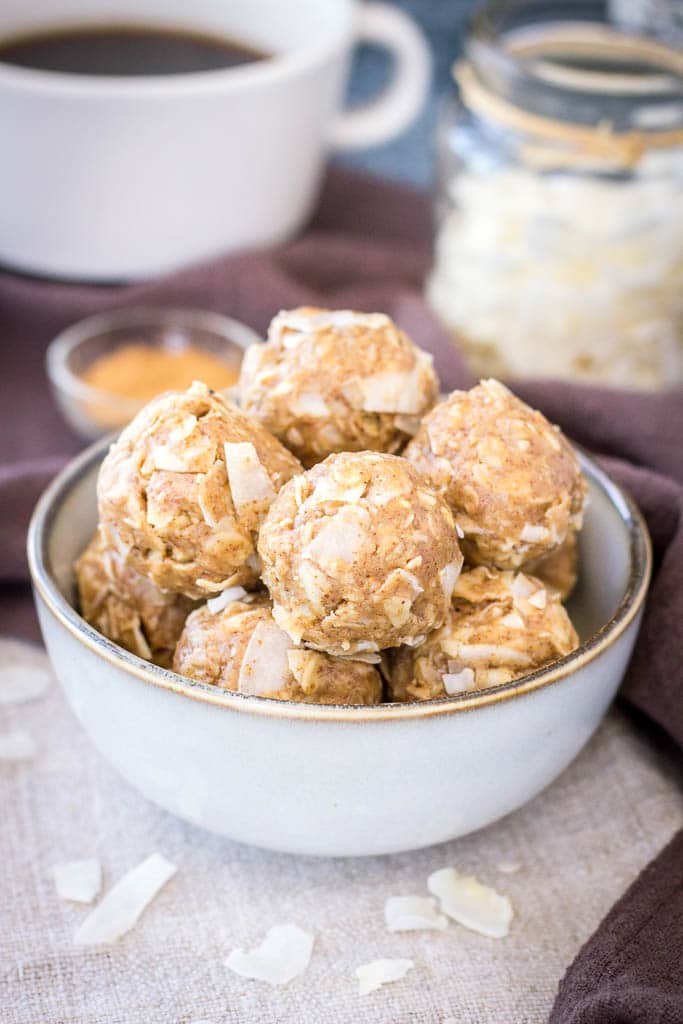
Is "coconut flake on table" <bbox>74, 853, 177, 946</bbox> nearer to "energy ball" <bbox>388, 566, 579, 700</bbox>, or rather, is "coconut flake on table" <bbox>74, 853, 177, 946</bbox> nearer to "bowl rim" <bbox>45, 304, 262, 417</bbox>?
"energy ball" <bbox>388, 566, 579, 700</bbox>

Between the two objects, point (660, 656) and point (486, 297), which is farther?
point (486, 297)

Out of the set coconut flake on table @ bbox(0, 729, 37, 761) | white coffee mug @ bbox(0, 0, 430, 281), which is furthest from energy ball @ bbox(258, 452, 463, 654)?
white coffee mug @ bbox(0, 0, 430, 281)

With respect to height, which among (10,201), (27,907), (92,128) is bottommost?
(27,907)

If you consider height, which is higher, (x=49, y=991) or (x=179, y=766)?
(x=179, y=766)

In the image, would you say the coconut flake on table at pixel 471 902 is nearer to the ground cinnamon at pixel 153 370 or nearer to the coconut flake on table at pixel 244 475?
the coconut flake on table at pixel 244 475

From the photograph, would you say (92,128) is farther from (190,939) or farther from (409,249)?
(190,939)

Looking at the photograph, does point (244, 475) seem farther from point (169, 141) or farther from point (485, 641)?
point (169, 141)

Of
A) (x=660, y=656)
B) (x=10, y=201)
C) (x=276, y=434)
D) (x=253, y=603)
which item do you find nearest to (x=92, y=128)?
(x=10, y=201)
